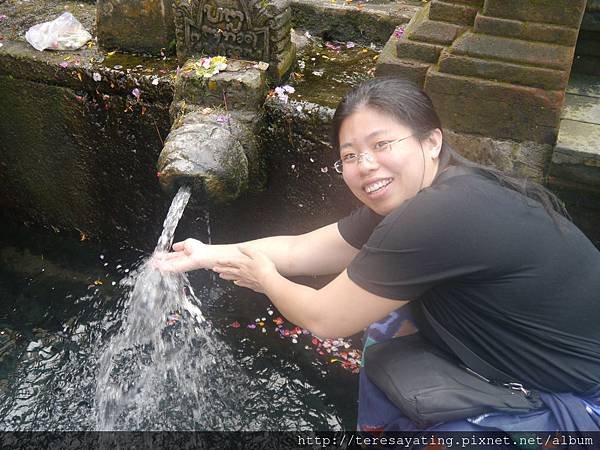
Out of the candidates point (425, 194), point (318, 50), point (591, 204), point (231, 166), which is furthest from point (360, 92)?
point (318, 50)

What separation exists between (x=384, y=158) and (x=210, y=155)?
114cm

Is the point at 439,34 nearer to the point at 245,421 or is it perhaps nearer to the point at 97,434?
the point at 245,421

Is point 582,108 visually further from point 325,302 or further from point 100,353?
point 100,353

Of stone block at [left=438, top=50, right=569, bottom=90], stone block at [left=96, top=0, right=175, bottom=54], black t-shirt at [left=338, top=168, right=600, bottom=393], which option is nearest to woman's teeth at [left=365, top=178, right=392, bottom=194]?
black t-shirt at [left=338, top=168, right=600, bottom=393]

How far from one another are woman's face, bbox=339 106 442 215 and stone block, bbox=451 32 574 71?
31.3 inches

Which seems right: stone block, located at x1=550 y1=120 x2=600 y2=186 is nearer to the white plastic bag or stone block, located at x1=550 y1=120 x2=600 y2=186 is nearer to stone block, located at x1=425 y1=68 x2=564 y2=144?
stone block, located at x1=425 y1=68 x2=564 y2=144

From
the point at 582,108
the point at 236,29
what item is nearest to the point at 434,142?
the point at 582,108

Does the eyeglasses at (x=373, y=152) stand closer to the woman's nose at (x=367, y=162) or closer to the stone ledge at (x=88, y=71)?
the woman's nose at (x=367, y=162)

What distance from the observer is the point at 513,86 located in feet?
8.44

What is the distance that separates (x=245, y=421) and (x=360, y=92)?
6.20 ft

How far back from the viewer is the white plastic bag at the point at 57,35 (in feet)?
12.1

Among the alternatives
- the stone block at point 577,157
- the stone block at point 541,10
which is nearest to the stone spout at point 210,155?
the stone block at point 541,10

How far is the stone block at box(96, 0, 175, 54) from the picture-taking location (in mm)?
3475

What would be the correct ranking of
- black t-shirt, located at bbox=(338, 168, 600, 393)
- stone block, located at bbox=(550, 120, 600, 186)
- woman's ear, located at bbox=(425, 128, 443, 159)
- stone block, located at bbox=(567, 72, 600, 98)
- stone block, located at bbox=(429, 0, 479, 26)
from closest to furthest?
1. black t-shirt, located at bbox=(338, 168, 600, 393)
2. woman's ear, located at bbox=(425, 128, 443, 159)
3. stone block, located at bbox=(550, 120, 600, 186)
4. stone block, located at bbox=(429, 0, 479, 26)
5. stone block, located at bbox=(567, 72, 600, 98)
